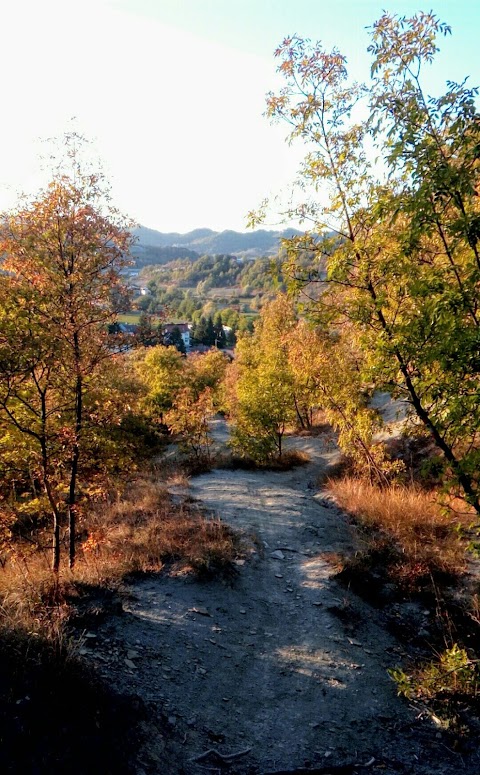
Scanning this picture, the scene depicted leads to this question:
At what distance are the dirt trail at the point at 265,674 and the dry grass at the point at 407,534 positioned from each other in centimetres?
113

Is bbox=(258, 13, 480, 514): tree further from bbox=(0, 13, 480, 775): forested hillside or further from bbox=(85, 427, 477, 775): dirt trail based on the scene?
bbox=(85, 427, 477, 775): dirt trail

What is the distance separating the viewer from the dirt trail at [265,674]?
4.01m

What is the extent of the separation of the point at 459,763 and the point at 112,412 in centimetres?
558

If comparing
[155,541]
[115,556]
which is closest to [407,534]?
[155,541]

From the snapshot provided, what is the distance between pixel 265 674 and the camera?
204 inches

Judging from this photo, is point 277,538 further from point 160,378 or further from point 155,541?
point 160,378

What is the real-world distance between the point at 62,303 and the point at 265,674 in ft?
17.6

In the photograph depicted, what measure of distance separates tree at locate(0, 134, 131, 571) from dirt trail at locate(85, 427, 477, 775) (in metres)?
2.12

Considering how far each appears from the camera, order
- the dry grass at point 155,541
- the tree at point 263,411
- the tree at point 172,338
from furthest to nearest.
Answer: the tree at point 263,411, the tree at point 172,338, the dry grass at point 155,541

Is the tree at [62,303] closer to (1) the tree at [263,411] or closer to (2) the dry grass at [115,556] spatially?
(2) the dry grass at [115,556]

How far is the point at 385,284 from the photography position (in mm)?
4953

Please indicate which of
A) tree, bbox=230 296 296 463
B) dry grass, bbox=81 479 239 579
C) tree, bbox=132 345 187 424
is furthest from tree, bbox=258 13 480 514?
tree, bbox=132 345 187 424

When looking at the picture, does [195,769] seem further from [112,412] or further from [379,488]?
[379,488]

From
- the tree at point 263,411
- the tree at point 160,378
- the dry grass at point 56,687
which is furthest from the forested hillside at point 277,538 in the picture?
the tree at point 160,378
